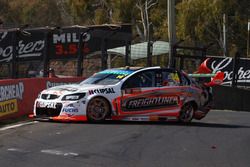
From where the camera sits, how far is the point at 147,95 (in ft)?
48.5

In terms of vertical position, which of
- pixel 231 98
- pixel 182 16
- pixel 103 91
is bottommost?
pixel 231 98

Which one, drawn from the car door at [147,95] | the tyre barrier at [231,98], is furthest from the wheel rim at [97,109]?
the tyre barrier at [231,98]

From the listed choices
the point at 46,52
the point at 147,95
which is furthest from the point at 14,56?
the point at 147,95

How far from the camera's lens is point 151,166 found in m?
8.94

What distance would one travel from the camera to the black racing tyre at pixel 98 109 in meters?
14.1

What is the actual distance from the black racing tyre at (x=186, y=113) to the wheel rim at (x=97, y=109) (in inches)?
84.9

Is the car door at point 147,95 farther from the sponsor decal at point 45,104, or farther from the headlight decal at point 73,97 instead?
the sponsor decal at point 45,104

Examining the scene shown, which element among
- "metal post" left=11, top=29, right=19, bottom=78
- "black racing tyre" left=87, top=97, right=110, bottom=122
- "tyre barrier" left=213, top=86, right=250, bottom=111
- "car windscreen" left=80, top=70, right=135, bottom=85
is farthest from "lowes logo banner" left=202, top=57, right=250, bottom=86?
"black racing tyre" left=87, top=97, right=110, bottom=122

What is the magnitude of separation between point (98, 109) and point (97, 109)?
28mm

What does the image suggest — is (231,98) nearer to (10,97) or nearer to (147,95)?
(147,95)

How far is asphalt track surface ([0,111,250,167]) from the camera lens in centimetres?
930

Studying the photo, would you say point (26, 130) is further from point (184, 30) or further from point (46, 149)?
point (184, 30)

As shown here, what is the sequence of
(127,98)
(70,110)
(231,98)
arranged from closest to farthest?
(70,110)
(127,98)
(231,98)

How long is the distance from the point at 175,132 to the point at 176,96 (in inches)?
91.7
